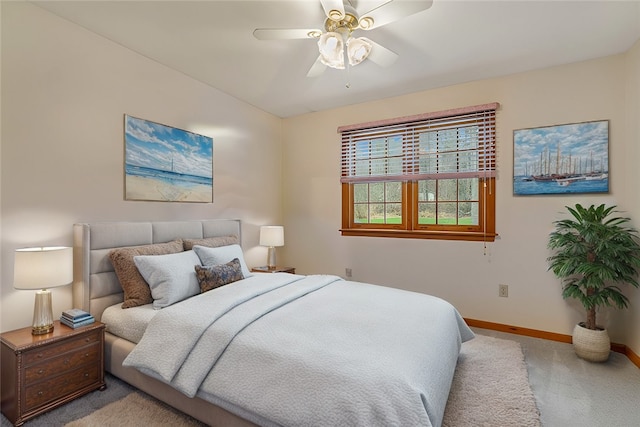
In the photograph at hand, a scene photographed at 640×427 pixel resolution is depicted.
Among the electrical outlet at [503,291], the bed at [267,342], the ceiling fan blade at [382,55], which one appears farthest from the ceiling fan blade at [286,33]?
the electrical outlet at [503,291]

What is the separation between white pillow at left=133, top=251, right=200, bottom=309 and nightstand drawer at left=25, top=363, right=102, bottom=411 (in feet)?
1.81

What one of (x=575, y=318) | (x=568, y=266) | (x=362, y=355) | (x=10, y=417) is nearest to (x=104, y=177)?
(x=10, y=417)

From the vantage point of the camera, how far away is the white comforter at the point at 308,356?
4.21 feet

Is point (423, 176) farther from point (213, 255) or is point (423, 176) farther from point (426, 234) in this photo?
point (213, 255)

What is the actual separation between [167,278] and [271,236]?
1707mm

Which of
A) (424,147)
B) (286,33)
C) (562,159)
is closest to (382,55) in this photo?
(286,33)

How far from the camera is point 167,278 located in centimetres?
230

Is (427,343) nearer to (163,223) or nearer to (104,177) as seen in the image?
(163,223)

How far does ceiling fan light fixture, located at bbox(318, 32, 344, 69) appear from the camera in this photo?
6.66ft

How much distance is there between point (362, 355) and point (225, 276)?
1.51 metres

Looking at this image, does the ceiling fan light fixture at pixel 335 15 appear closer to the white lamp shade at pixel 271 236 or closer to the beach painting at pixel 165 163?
the beach painting at pixel 165 163

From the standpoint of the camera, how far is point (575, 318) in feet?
9.59

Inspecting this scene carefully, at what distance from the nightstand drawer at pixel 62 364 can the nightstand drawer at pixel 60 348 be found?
0.10 feet

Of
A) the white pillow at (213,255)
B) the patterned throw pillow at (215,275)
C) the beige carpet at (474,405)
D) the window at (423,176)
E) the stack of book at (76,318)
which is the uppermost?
the window at (423,176)
